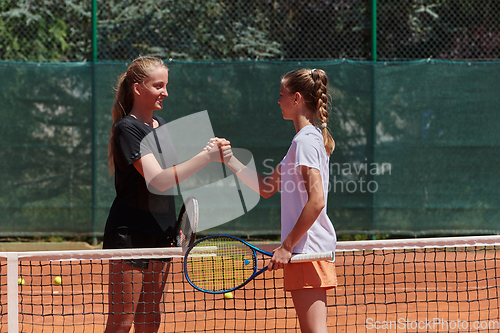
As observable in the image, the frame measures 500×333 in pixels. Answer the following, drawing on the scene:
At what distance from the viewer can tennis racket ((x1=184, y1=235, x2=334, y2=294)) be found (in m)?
2.32

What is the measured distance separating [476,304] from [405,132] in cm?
242

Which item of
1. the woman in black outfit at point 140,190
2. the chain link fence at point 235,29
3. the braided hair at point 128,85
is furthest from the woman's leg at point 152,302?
the chain link fence at point 235,29

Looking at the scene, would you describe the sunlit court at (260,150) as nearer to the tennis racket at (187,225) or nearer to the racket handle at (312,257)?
the tennis racket at (187,225)

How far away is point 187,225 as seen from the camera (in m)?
2.29

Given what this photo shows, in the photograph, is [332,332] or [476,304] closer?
[332,332]

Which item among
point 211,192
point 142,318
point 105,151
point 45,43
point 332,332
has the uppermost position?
point 45,43

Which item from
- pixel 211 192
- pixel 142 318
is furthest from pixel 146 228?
pixel 211 192

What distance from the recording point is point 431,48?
24.4 ft

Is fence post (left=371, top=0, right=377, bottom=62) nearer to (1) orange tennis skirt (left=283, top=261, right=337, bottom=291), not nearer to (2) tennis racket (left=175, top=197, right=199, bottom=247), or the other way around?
(2) tennis racket (left=175, top=197, right=199, bottom=247)

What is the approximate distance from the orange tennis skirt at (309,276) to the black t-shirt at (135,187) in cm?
59

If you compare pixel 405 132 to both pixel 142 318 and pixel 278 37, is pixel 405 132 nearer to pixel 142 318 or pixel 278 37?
pixel 278 37

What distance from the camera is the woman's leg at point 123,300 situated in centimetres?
208

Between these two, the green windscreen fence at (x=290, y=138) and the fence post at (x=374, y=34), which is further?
the fence post at (x=374, y=34)

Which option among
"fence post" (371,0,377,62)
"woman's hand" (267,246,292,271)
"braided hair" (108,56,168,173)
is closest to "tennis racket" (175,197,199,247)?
"braided hair" (108,56,168,173)
